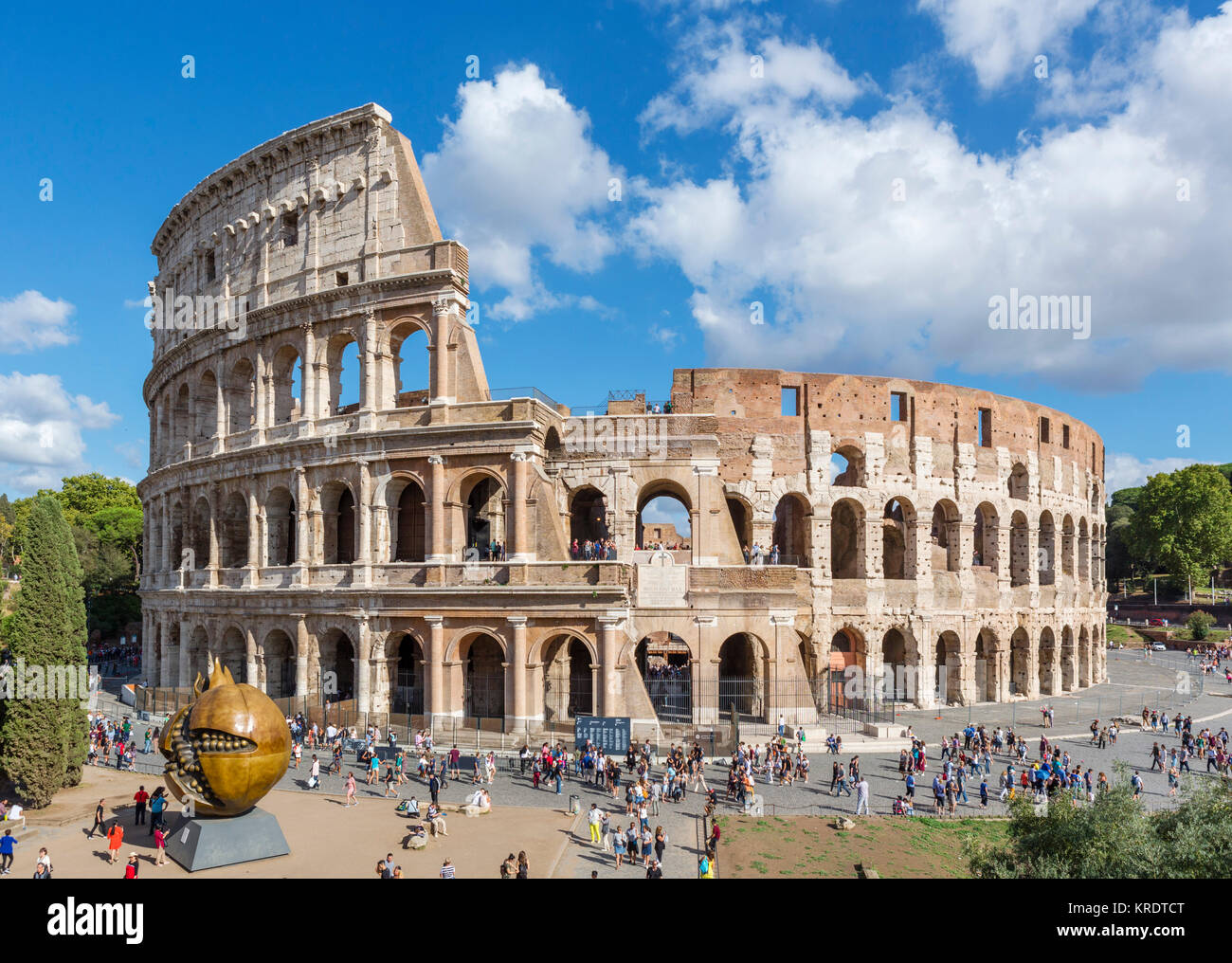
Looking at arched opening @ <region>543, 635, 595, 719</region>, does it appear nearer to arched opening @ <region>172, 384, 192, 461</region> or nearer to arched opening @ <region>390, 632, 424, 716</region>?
arched opening @ <region>390, 632, 424, 716</region>

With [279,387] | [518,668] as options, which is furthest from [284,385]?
[518,668]

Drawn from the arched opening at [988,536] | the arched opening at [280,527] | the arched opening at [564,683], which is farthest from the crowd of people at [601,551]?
the arched opening at [988,536]

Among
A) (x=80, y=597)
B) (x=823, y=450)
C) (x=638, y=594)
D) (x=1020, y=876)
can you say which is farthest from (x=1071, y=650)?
(x=80, y=597)

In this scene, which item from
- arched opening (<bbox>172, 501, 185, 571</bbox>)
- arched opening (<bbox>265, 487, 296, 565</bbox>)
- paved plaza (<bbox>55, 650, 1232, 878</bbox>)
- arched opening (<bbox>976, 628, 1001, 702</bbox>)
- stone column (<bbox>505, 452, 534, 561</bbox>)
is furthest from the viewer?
arched opening (<bbox>976, 628, 1001, 702</bbox>)

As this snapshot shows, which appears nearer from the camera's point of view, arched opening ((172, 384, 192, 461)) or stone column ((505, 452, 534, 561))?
stone column ((505, 452, 534, 561))

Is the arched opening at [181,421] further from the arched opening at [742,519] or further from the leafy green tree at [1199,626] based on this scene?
the leafy green tree at [1199,626]

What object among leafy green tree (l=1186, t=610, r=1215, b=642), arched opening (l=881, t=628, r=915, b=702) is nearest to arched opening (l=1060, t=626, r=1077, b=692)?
arched opening (l=881, t=628, r=915, b=702)

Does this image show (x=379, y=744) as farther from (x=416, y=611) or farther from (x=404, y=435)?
(x=404, y=435)
